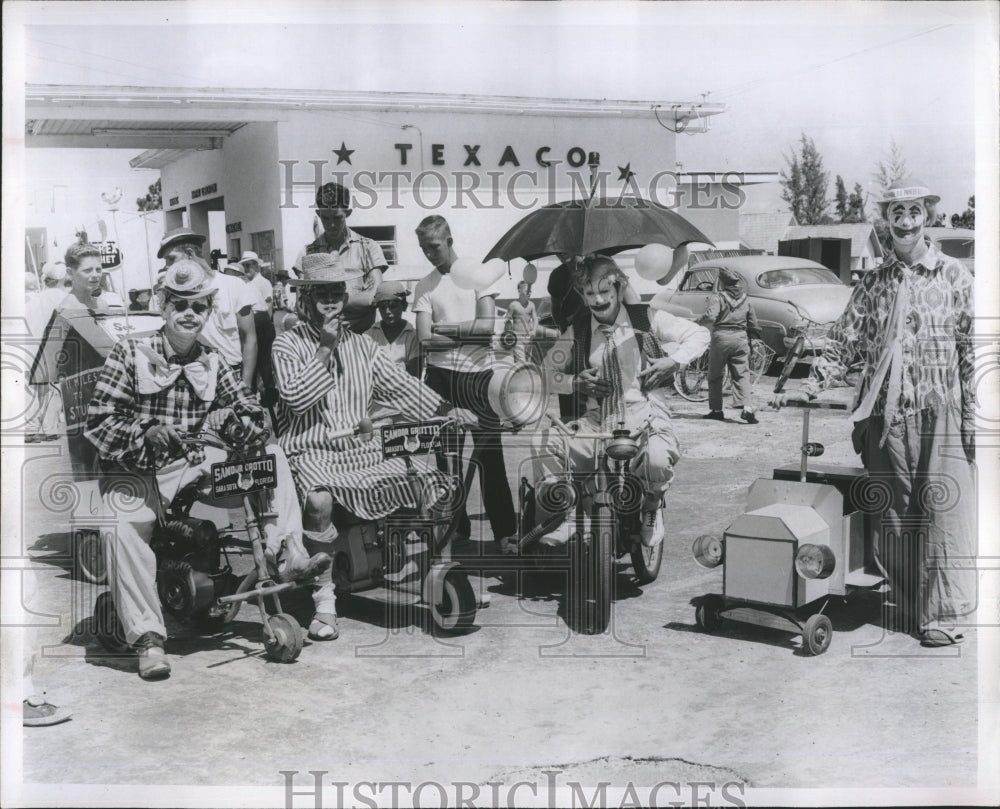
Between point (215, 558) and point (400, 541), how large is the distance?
0.84m

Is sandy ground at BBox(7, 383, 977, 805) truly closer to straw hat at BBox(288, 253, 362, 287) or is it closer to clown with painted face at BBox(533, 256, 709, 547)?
clown with painted face at BBox(533, 256, 709, 547)

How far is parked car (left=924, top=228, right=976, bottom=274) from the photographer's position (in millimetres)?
5637

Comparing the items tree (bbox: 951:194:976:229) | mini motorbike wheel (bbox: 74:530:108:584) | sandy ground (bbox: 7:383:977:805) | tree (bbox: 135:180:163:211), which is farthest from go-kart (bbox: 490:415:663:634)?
tree (bbox: 135:180:163:211)

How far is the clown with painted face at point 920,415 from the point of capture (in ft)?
18.5

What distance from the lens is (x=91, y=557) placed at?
5582 mm

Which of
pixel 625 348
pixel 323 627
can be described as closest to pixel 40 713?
pixel 323 627

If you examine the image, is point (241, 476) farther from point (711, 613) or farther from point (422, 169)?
point (711, 613)

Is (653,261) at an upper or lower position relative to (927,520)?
upper

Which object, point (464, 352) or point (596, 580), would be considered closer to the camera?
point (596, 580)

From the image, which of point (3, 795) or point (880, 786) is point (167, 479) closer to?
point (3, 795)

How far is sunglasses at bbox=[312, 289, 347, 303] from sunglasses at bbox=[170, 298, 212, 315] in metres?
0.50

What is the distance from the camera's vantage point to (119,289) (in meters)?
5.54

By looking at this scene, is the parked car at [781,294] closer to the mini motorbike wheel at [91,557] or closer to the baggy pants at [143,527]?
the baggy pants at [143,527]

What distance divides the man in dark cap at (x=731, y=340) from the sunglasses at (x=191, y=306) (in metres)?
2.50
